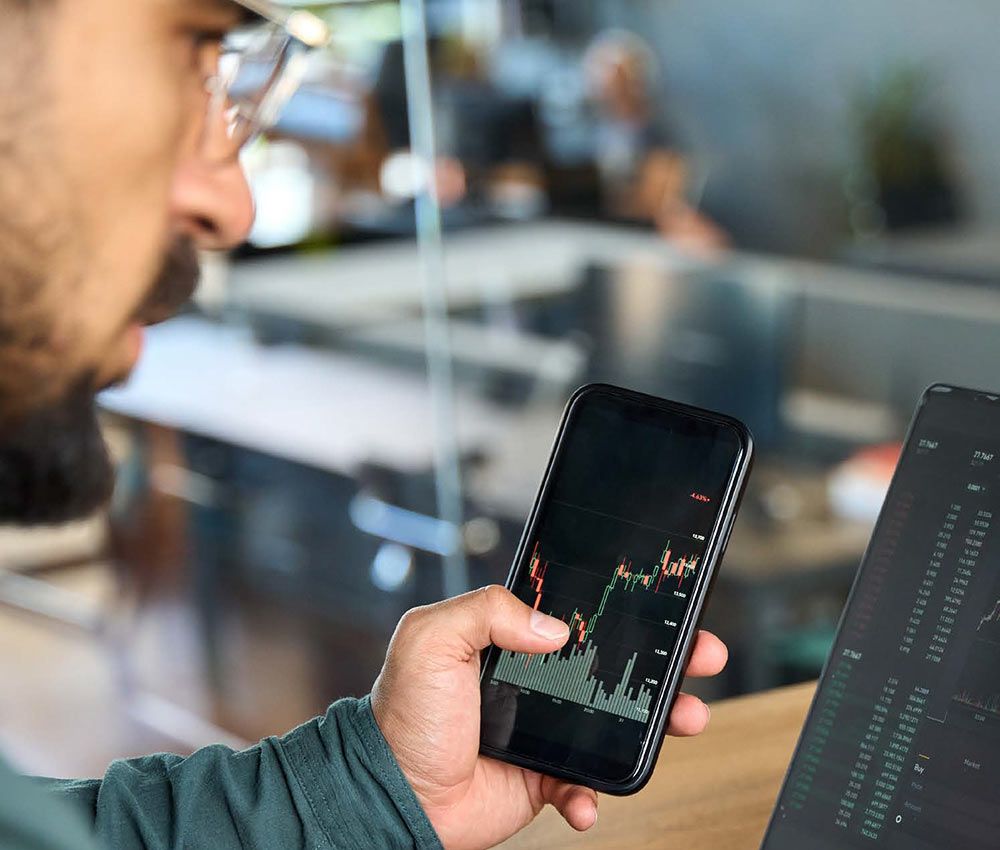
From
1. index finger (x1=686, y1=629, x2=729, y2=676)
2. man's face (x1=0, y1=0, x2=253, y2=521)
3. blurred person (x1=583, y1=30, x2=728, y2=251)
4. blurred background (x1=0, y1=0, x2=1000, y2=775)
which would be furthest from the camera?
blurred person (x1=583, y1=30, x2=728, y2=251)

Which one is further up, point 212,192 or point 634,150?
point 212,192

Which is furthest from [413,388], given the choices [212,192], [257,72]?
[212,192]

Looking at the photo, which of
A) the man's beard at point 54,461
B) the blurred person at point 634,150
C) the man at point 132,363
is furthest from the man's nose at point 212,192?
the blurred person at point 634,150

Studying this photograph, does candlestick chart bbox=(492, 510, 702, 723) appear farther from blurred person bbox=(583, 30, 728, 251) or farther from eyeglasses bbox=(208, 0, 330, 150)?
blurred person bbox=(583, 30, 728, 251)

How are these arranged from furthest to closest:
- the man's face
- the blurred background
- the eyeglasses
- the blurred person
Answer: the blurred person, the blurred background, the eyeglasses, the man's face

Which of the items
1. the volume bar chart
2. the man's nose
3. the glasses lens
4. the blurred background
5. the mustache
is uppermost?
the glasses lens

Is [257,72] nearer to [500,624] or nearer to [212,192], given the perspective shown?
[212,192]

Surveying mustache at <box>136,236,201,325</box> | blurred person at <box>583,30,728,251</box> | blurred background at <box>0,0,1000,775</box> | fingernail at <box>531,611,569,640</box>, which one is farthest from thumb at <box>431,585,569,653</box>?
blurred person at <box>583,30,728,251</box>

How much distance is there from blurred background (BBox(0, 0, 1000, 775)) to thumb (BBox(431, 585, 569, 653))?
1636 millimetres

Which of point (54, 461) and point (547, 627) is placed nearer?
point (54, 461)

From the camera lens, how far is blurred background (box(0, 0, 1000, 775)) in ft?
7.72

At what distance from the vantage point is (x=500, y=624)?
0.72 metres

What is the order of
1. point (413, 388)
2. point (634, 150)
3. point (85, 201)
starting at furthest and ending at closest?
point (634, 150)
point (413, 388)
point (85, 201)

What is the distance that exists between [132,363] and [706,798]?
0.40 meters
